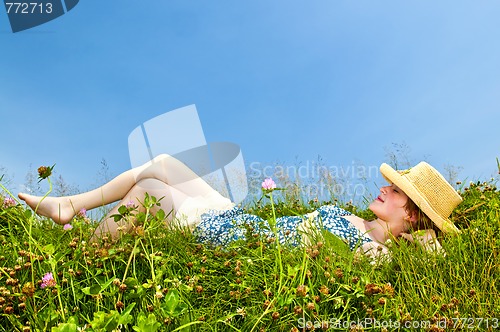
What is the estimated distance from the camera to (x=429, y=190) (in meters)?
4.97

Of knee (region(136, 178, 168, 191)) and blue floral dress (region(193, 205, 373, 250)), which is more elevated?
knee (region(136, 178, 168, 191))

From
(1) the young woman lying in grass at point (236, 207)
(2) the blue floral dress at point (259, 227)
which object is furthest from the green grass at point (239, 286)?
(1) the young woman lying in grass at point (236, 207)

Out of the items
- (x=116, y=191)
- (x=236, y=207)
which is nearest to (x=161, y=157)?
(x=116, y=191)

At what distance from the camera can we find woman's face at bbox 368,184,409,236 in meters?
4.95

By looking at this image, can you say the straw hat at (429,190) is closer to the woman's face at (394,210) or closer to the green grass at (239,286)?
the woman's face at (394,210)

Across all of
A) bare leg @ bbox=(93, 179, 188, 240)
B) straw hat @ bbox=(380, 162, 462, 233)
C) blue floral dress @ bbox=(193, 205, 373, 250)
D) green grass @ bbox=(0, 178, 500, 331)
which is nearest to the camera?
green grass @ bbox=(0, 178, 500, 331)

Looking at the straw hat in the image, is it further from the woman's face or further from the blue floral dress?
the blue floral dress

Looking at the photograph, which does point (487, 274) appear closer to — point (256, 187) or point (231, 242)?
point (231, 242)

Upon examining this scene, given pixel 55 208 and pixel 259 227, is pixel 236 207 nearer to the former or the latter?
pixel 259 227

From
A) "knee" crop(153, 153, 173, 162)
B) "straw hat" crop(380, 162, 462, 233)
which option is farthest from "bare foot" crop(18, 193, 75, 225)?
"straw hat" crop(380, 162, 462, 233)

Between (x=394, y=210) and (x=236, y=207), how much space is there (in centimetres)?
138

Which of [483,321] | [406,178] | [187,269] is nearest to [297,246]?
[187,269]

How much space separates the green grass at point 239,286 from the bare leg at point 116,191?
0.59m

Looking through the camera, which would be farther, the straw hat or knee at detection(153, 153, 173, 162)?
knee at detection(153, 153, 173, 162)
